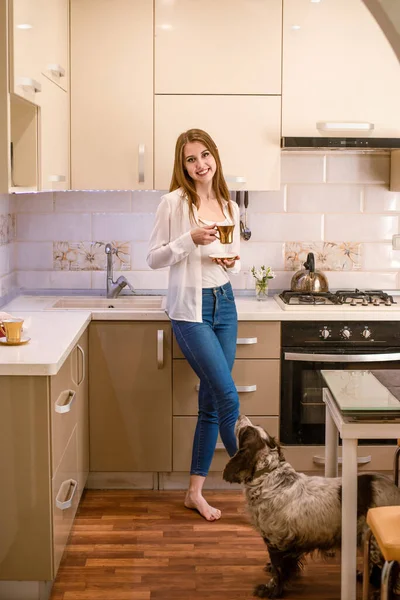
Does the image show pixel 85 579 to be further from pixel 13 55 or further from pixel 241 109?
pixel 241 109

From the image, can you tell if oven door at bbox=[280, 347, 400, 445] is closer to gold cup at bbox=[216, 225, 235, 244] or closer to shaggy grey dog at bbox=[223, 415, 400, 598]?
gold cup at bbox=[216, 225, 235, 244]

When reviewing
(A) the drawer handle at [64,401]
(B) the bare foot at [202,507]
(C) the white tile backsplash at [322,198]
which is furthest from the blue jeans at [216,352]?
(C) the white tile backsplash at [322,198]

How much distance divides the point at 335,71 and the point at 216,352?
5.04 ft

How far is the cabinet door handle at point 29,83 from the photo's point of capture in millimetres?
2591

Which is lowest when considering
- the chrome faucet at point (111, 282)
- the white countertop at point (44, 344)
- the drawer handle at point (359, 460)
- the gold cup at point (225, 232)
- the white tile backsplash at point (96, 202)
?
the drawer handle at point (359, 460)

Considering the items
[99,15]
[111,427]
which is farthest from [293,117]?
[111,427]

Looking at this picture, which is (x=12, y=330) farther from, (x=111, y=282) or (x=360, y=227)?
(x=360, y=227)

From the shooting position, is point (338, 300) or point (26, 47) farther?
point (338, 300)

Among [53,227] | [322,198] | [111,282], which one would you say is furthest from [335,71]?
[53,227]

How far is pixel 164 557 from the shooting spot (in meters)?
2.87

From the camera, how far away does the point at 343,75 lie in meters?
3.58

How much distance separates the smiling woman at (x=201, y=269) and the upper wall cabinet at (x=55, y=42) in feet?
2.09

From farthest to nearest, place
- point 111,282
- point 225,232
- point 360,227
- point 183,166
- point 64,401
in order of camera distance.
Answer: point 360,227
point 111,282
point 183,166
point 225,232
point 64,401

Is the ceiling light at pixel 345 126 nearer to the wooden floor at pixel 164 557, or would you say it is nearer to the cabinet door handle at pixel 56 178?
the cabinet door handle at pixel 56 178
